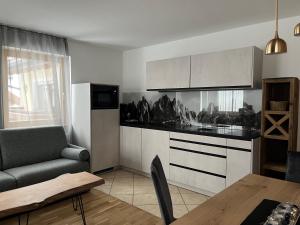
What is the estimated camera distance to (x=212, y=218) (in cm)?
115

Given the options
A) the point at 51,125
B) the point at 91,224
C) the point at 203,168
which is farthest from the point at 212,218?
the point at 51,125

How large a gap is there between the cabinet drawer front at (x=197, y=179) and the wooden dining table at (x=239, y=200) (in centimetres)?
124

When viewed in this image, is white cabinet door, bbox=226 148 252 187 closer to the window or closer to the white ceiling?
the white ceiling

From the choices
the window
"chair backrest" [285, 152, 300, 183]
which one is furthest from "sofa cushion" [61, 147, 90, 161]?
"chair backrest" [285, 152, 300, 183]

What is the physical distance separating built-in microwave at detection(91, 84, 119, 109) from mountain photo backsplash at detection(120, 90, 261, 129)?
1.02 ft

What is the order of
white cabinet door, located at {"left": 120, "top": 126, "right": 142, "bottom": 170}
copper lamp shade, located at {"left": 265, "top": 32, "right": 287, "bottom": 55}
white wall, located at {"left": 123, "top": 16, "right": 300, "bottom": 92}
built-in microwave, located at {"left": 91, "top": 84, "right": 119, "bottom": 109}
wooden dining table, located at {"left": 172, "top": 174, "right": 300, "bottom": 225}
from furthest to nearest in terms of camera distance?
1. white cabinet door, located at {"left": 120, "top": 126, "right": 142, "bottom": 170}
2. built-in microwave, located at {"left": 91, "top": 84, "right": 119, "bottom": 109}
3. white wall, located at {"left": 123, "top": 16, "right": 300, "bottom": 92}
4. copper lamp shade, located at {"left": 265, "top": 32, "right": 287, "bottom": 55}
5. wooden dining table, located at {"left": 172, "top": 174, "right": 300, "bottom": 225}

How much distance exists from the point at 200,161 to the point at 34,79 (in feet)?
8.99

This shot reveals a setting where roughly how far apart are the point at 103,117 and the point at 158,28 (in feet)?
5.44

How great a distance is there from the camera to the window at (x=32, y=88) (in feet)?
10.9

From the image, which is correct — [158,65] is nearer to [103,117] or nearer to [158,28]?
[158,28]

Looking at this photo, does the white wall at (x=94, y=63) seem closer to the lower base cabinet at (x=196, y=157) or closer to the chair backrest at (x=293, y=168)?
the lower base cabinet at (x=196, y=157)

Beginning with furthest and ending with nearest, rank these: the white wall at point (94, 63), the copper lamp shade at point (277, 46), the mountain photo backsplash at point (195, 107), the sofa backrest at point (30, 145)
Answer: the white wall at point (94, 63), the mountain photo backsplash at point (195, 107), the sofa backrest at point (30, 145), the copper lamp shade at point (277, 46)

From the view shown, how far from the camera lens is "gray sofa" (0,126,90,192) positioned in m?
2.72

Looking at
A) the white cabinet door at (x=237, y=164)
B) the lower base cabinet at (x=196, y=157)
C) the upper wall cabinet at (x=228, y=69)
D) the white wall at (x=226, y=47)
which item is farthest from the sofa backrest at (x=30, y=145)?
the white cabinet door at (x=237, y=164)
